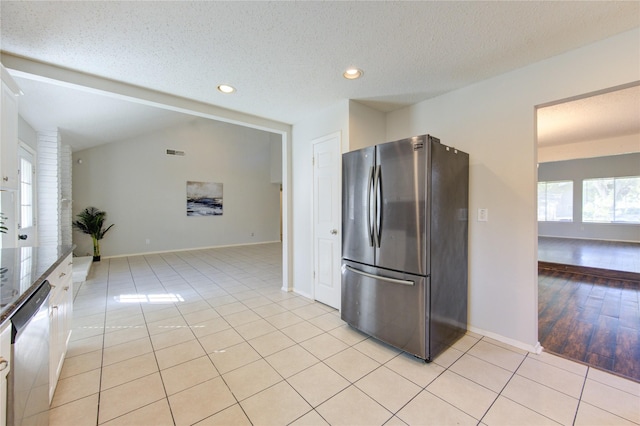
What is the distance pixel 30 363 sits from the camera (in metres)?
1.16

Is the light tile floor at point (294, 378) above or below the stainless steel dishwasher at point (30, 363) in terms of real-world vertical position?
below

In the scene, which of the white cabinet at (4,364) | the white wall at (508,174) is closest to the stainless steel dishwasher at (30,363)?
the white cabinet at (4,364)

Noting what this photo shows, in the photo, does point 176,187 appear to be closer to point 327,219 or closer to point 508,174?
point 327,219

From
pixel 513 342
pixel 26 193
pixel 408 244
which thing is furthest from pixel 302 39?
pixel 26 193

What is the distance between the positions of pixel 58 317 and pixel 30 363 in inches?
34.2

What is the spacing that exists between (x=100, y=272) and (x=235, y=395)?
4948 millimetres

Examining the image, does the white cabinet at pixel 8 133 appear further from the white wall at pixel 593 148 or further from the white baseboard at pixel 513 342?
the white wall at pixel 593 148

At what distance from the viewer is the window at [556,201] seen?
9.10 meters

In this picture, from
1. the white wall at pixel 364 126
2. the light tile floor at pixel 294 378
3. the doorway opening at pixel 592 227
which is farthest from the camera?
the white wall at pixel 364 126

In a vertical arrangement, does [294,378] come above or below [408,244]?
below

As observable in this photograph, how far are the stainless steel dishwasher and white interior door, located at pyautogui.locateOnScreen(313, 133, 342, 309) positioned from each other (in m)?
2.45

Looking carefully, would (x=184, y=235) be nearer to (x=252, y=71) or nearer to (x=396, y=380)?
(x=252, y=71)

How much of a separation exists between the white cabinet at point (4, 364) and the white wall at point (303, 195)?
2.79 m

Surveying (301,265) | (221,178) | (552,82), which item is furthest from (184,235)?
(552,82)
